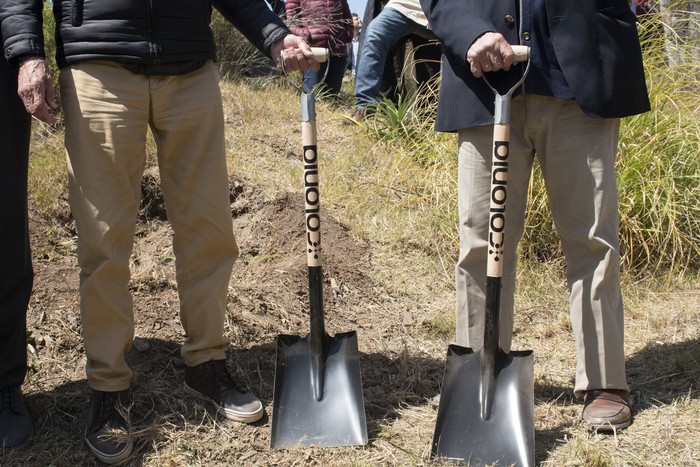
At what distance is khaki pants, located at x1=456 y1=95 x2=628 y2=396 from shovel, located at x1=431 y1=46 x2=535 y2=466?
18 centimetres

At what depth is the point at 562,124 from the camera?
9.82ft

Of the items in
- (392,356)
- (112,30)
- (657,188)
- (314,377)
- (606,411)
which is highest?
(112,30)

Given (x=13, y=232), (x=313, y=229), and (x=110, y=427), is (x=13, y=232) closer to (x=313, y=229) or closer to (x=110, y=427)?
(x=110, y=427)

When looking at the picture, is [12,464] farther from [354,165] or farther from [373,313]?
[354,165]

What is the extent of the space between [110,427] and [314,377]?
2.57 ft

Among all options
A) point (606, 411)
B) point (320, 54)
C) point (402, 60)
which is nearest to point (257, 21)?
point (320, 54)

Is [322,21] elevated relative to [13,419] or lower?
elevated

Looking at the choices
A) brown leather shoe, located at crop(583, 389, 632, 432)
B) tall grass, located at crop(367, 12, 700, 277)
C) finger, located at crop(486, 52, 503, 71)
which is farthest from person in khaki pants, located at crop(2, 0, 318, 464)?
tall grass, located at crop(367, 12, 700, 277)

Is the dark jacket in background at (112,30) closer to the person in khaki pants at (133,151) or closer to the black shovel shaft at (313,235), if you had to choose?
the person in khaki pants at (133,151)

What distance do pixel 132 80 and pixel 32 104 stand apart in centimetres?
35

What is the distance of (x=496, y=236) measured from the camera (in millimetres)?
2932

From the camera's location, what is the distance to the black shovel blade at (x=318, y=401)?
3.01 metres

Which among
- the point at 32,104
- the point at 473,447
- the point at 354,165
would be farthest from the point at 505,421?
the point at 354,165

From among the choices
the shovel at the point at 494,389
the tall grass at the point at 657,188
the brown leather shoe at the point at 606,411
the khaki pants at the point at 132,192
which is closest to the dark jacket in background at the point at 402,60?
the tall grass at the point at 657,188
